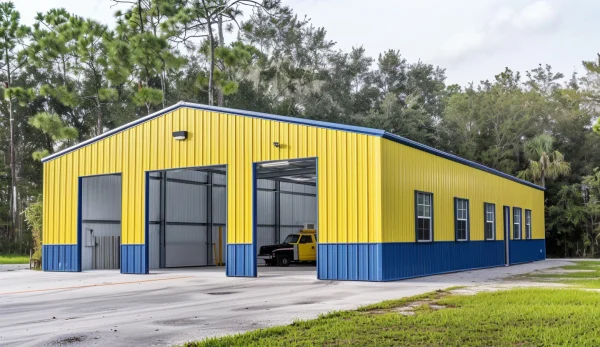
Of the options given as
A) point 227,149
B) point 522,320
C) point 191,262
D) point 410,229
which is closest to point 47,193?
point 191,262

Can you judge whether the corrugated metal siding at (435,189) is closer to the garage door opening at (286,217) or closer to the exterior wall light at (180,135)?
the garage door opening at (286,217)

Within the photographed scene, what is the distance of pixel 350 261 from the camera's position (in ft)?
57.9

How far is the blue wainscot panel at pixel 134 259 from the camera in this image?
21672mm

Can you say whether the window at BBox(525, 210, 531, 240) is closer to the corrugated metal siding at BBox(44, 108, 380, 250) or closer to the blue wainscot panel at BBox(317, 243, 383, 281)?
the blue wainscot panel at BBox(317, 243, 383, 281)

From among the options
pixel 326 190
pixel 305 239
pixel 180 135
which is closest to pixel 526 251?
pixel 305 239

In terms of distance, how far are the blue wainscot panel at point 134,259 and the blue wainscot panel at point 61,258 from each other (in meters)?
2.64

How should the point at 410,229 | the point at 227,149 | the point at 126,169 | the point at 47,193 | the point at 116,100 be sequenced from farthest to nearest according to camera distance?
the point at 116,100 < the point at 47,193 < the point at 126,169 < the point at 227,149 < the point at 410,229

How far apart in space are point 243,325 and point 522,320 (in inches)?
160

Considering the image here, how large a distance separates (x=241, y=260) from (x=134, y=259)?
438 cm

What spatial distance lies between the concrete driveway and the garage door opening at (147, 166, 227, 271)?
4939 mm

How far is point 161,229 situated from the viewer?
85.8 feet

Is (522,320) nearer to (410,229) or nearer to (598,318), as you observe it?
Result: (598,318)

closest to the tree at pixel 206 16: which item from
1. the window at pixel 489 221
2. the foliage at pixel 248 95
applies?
the foliage at pixel 248 95

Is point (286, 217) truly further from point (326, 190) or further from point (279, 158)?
point (326, 190)
